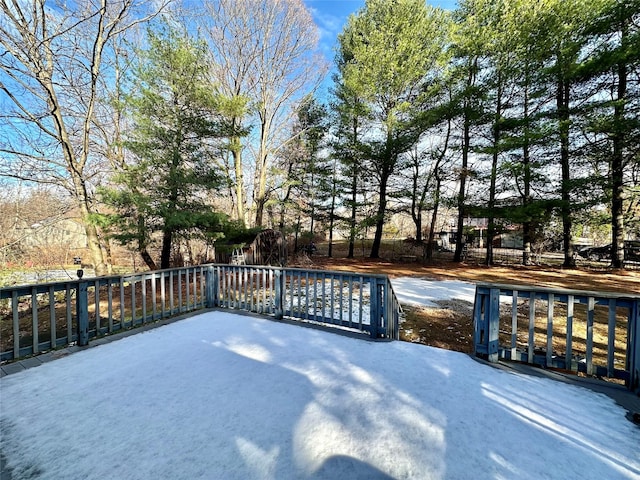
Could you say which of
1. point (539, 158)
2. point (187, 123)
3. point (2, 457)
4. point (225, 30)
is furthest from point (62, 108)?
point (539, 158)

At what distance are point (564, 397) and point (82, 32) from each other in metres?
11.3

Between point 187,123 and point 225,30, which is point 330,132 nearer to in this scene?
point 225,30

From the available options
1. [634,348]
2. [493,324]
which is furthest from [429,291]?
[634,348]

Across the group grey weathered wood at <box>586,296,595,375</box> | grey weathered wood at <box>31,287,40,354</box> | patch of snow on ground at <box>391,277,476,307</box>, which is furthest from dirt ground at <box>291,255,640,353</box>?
grey weathered wood at <box>31,287,40,354</box>

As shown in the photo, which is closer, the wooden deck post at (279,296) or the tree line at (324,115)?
the wooden deck post at (279,296)

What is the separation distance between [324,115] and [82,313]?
1401 cm

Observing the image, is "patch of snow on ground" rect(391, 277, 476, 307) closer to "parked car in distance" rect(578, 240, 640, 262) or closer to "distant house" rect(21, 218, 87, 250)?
"distant house" rect(21, 218, 87, 250)

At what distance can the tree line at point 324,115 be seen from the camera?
6.96 metres

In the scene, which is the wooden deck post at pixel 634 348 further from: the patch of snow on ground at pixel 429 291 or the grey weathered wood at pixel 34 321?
the grey weathered wood at pixel 34 321

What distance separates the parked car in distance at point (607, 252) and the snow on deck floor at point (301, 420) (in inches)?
624

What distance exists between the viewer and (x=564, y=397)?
7.04 ft

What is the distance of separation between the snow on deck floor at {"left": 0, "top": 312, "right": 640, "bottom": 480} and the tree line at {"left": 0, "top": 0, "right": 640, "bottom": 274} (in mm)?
6076

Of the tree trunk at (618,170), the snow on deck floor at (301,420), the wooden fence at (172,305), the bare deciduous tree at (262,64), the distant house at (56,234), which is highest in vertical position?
the bare deciduous tree at (262,64)

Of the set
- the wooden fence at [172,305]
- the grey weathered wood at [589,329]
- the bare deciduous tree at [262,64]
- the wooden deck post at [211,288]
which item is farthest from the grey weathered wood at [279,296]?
the bare deciduous tree at [262,64]
